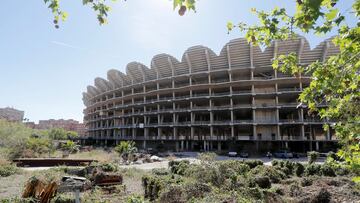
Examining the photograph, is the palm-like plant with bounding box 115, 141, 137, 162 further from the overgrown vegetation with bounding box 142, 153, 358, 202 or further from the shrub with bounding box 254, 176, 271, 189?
the shrub with bounding box 254, 176, 271, 189

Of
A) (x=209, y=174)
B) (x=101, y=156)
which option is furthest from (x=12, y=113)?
(x=209, y=174)

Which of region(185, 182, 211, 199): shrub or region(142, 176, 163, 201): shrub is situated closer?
region(185, 182, 211, 199): shrub

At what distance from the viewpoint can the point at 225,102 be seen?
54.3 m

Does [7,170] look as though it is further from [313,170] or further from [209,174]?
[313,170]

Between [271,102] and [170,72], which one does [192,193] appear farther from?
[170,72]

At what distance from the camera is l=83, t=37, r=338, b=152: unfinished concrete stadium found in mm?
47625

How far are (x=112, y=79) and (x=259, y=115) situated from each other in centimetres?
4334

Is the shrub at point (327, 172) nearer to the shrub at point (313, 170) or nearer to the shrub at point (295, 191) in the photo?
the shrub at point (313, 170)

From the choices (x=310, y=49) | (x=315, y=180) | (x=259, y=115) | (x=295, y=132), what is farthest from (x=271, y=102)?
(x=315, y=180)

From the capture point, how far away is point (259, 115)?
163 ft

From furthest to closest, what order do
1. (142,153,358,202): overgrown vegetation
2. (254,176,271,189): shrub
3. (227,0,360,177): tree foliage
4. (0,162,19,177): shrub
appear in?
(0,162,19,177): shrub < (254,176,271,189): shrub < (142,153,358,202): overgrown vegetation < (227,0,360,177): tree foliage

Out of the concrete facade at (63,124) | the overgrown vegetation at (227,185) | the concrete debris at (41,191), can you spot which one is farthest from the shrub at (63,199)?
the concrete facade at (63,124)

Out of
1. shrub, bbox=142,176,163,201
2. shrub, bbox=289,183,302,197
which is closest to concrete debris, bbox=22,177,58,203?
shrub, bbox=142,176,163,201

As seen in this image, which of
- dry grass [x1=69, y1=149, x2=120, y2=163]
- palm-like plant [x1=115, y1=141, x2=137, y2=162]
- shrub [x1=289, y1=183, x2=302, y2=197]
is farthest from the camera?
palm-like plant [x1=115, y1=141, x2=137, y2=162]
